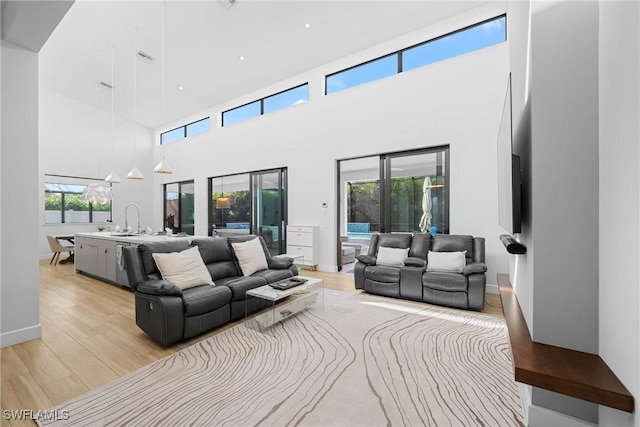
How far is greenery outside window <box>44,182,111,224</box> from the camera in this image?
7766 mm

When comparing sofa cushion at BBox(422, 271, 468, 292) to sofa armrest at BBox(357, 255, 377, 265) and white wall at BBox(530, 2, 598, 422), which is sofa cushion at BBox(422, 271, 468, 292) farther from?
white wall at BBox(530, 2, 598, 422)

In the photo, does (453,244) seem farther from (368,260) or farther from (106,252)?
(106,252)

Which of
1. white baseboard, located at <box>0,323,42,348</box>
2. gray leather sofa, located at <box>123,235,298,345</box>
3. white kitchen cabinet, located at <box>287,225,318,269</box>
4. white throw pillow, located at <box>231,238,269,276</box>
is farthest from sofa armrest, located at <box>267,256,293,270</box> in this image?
white baseboard, located at <box>0,323,42,348</box>

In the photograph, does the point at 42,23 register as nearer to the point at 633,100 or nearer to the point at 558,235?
the point at 633,100

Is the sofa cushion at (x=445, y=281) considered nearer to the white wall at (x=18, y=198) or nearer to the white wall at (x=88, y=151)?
the white wall at (x=18, y=198)

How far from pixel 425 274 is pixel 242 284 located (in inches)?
93.5

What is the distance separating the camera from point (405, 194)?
5.10m

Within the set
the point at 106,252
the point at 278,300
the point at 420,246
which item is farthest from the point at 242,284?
the point at 106,252

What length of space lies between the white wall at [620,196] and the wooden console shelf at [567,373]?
0.14 feet

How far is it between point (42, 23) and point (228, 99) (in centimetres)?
549

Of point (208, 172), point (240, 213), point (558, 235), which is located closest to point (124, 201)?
point (208, 172)

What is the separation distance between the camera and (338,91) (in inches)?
230

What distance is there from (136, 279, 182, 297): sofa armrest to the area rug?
20.8 inches

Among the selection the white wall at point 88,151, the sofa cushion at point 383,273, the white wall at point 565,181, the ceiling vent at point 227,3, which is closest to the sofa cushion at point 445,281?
the sofa cushion at point 383,273
